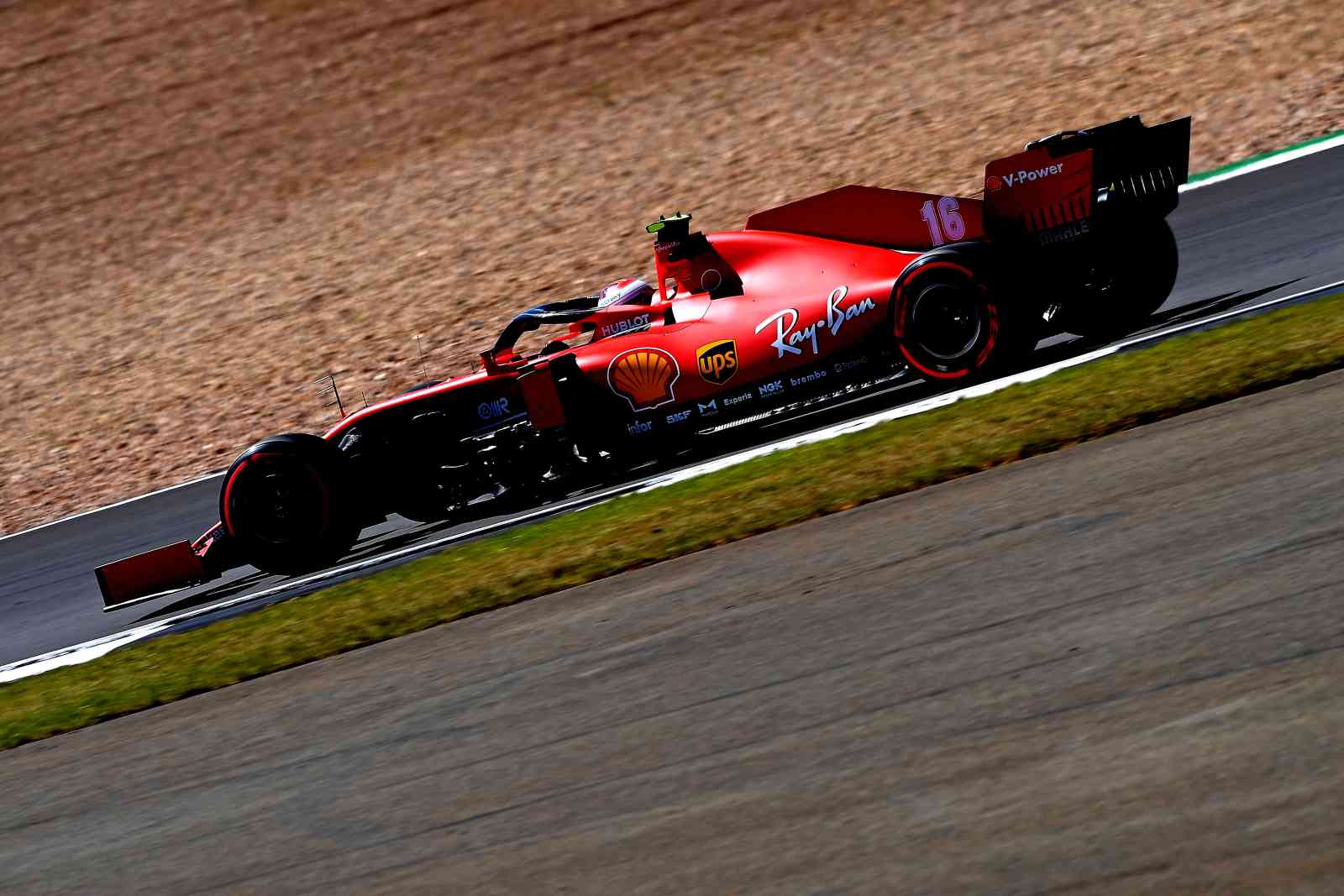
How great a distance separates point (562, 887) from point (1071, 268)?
6.10 m

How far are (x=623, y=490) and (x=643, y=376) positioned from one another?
68 centimetres

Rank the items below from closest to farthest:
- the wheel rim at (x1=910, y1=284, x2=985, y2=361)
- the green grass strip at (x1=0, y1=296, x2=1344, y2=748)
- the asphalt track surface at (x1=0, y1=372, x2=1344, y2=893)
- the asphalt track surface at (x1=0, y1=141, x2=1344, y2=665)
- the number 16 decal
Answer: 1. the asphalt track surface at (x1=0, y1=372, x2=1344, y2=893)
2. the green grass strip at (x1=0, y1=296, x2=1344, y2=748)
3. the wheel rim at (x1=910, y1=284, x2=985, y2=361)
4. the number 16 decal
5. the asphalt track surface at (x1=0, y1=141, x2=1344, y2=665)

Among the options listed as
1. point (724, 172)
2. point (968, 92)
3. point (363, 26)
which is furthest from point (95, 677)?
point (363, 26)

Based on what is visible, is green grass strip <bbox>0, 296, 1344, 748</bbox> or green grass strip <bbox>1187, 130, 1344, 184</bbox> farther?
green grass strip <bbox>1187, 130, 1344, 184</bbox>

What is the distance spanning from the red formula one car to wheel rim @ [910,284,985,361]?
11 mm

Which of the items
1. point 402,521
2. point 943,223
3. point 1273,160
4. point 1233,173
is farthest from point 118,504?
point 1273,160

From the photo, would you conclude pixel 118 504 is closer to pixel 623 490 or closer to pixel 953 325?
pixel 623 490

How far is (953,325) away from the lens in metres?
9.01

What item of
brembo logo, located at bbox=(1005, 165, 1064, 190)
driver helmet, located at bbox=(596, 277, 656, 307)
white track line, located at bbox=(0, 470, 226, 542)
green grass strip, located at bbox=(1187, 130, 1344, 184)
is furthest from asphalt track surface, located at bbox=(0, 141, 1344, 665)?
driver helmet, located at bbox=(596, 277, 656, 307)

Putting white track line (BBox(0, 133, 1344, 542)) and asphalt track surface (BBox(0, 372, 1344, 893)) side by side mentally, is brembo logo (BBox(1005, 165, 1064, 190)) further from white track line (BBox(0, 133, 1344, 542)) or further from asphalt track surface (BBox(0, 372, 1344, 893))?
white track line (BBox(0, 133, 1344, 542))

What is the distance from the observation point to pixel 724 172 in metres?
18.0

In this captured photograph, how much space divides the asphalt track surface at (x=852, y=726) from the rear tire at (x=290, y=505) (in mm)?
2381

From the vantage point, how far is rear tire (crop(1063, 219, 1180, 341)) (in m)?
9.48

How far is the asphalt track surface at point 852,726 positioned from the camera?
4027mm
